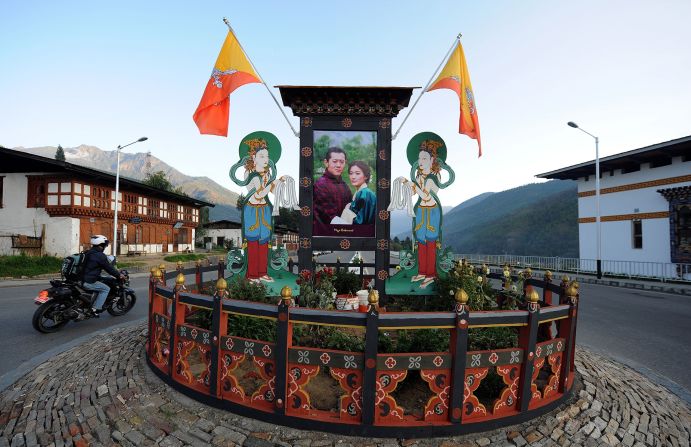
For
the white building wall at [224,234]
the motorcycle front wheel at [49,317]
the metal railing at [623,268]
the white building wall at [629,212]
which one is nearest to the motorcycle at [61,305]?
the motorcycle front wheel at [49,317]

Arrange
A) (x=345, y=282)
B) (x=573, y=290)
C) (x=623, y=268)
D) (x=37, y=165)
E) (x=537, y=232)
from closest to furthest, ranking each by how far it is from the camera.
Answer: (x=573, y=290), (x=345, y=282), (x=623, y=268), (x=37, y=165), (x=537, y=232)

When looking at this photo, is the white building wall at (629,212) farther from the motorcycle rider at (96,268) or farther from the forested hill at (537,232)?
the forested hill at (537,232)

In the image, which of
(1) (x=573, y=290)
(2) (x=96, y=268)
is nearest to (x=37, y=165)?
(2) (x=96, y=268)

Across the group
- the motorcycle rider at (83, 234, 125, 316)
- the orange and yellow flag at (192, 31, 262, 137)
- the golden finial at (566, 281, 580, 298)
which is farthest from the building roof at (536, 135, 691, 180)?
the motorcycle rider at (83, 234, 125, 316)

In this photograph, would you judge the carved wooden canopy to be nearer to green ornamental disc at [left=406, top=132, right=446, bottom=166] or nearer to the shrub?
green ornamental disc at [left=406, top=132, right=446, bottom=166]

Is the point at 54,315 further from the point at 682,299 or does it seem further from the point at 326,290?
the point at 682,299

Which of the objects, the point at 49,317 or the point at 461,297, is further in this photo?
the point at 49,317

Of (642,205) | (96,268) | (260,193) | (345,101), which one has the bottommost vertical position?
(96,268)

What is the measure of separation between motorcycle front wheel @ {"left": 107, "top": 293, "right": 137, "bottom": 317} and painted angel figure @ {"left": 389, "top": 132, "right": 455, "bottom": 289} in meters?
7.15

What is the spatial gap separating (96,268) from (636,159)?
26.8 meters

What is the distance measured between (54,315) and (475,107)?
974 cm

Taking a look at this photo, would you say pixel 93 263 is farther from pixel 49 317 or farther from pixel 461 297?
pixel 461 297

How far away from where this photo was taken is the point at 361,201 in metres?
7.89

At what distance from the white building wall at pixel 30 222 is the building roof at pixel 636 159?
34.5 meters
